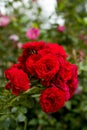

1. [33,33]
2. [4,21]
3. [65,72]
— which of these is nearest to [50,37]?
[33,33]

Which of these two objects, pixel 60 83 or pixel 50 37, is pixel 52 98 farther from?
pixel 50 37

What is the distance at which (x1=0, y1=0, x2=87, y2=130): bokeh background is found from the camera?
2605mm

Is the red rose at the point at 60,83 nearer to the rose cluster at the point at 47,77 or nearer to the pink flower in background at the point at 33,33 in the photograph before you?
the rose cluster at the point at 47,77

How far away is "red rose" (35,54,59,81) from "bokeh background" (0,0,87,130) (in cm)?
85

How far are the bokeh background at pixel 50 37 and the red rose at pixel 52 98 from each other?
848 mm

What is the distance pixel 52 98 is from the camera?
160 centimetres

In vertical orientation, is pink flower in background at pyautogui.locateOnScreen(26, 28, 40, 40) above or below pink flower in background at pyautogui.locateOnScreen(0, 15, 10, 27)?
below

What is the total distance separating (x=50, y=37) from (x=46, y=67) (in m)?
1.57

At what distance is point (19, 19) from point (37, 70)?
1.91 m

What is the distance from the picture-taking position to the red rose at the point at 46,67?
5.14ft

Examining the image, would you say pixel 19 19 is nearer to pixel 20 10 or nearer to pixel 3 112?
pixel 20 10

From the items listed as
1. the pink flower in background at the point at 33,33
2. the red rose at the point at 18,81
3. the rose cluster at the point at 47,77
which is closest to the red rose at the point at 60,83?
the rose cluster at the point at 47,77

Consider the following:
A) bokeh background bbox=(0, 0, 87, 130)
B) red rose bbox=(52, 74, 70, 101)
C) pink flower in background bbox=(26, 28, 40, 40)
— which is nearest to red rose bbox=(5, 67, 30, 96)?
red rose bbox=(52, 74, 70, 101)

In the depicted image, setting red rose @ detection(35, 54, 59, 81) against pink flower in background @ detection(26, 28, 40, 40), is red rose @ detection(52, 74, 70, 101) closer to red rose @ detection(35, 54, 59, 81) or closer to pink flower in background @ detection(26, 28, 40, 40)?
red rose @ detection(35, 54, 59, 81)
